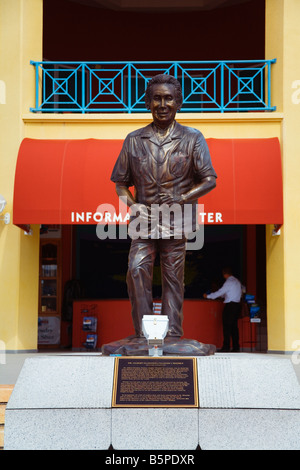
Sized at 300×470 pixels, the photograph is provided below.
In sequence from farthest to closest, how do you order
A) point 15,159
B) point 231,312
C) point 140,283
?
point 231,312 → point 15,159 → point 140,283

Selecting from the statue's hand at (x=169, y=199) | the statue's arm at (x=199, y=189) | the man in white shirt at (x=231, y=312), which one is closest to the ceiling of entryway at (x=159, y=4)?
the man in white shirt at (x=231, y=312)

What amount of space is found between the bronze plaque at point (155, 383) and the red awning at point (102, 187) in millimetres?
6961

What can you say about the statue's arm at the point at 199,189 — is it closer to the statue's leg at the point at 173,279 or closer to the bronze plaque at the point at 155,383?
the statue's leg at the point at 173,279

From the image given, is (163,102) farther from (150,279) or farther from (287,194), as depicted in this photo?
(287,194)

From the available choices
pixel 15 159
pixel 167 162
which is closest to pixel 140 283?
pixel 167 162

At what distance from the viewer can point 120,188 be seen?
8.70m

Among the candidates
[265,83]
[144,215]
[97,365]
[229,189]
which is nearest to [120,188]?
[144,215]

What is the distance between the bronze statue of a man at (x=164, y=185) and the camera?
8391 millimetres

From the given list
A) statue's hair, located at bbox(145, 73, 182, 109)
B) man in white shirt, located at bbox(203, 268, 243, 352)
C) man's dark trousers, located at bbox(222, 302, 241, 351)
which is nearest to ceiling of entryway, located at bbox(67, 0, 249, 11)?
man in white shirt, located at bbox(203, 268, 243, 352)

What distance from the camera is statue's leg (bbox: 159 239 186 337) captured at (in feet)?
27.8

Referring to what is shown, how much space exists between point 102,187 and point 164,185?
6.02m

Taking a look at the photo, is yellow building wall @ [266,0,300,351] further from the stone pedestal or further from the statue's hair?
the stone pedestal

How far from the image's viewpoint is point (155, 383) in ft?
23.6

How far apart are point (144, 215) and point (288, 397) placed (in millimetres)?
2476
